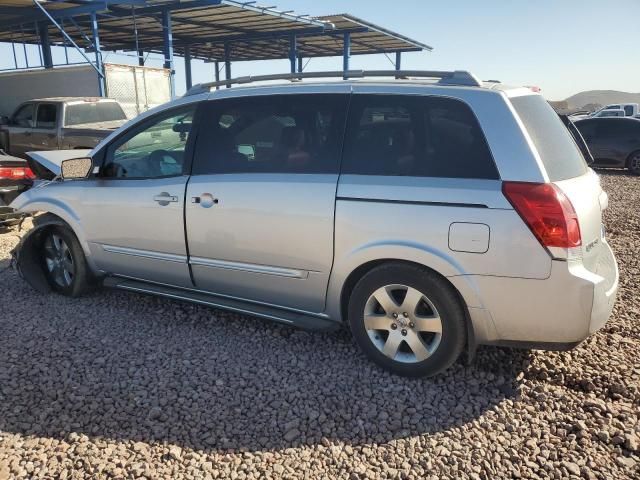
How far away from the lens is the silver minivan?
2787mm

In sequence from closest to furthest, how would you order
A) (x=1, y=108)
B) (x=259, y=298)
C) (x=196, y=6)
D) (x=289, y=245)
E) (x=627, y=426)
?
(x=627, y=426) → (x=289, y=245) → (x=259, y=298) → (x=196, y=6) → (x=1, y=108)

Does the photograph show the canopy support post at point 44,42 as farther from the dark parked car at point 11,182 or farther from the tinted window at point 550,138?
the tinted window at point 550,138

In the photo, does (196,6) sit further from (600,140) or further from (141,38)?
(600,140)

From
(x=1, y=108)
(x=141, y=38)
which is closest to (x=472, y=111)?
(x=1, y=108)

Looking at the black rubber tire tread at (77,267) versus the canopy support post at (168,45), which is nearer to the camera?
the black rubber tire tread at (77,267)

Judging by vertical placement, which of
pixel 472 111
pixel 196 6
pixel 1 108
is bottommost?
pixel 1 108

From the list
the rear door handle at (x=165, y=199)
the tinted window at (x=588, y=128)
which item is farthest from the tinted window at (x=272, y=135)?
the tinted window at (x=588, y=128)

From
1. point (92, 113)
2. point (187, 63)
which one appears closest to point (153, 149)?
point (92, 113)

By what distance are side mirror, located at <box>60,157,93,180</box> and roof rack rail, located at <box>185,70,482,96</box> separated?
1.01 m

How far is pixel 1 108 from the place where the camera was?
17625mm

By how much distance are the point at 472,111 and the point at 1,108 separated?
19.0 meters

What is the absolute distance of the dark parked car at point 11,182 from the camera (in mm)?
6305

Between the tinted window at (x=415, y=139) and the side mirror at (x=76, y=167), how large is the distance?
2.26 m

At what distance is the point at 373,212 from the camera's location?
10.1ft
